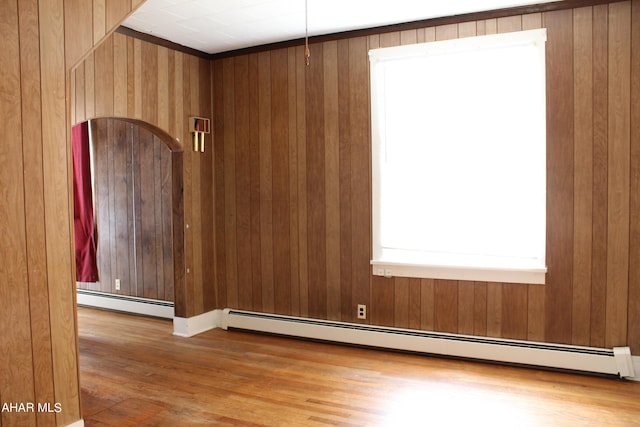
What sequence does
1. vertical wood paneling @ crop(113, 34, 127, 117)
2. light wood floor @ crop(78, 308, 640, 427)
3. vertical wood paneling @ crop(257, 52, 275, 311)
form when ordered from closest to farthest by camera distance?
light wood floor @ crop(78, 308, 640, 427)
vertical wood paneling @ crop(113, 34, 127, 117)
vertical wood paneling @ crop(257, 52, 275, 311)

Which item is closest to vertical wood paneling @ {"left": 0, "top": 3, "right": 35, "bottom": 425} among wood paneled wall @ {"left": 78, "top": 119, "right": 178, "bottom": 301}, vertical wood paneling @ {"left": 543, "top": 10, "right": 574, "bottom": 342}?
wood paneled wall @ {"left": 78, "top": 119, "right": 178, "bottom": 301}

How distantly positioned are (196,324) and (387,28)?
10.7 feet

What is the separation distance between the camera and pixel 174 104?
193 inches

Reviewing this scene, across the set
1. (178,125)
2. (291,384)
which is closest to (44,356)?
(291,384)

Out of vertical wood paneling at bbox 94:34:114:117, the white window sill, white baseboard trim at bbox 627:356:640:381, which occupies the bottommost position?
white baseboard trim at bbox 627:356:640:381

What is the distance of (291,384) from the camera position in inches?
149

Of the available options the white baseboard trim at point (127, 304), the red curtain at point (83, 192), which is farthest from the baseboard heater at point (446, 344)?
the red curtain at point (83, 192)

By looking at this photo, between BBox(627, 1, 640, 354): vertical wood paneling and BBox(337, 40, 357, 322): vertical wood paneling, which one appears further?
BBox(337, 40, 357, 322): vertical wood paneling

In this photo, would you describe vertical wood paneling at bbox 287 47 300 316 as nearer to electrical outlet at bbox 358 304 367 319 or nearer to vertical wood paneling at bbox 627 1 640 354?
electrical outlet at bbox 358 304 367 319

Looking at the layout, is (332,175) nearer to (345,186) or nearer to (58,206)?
(345,186)

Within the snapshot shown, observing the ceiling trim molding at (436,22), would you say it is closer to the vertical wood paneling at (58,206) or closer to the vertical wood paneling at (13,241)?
the vertical wood paneling at (58,206)

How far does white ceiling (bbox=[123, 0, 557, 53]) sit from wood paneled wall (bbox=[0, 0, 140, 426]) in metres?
1.06

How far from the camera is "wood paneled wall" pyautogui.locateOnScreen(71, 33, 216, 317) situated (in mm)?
4180

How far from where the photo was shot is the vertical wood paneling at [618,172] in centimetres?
371
